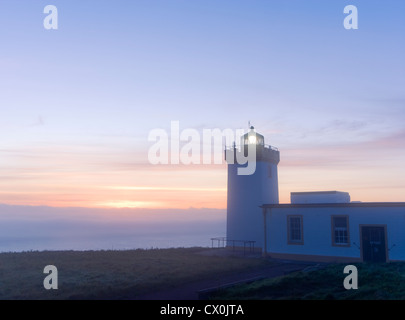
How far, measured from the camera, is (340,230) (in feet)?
75.4

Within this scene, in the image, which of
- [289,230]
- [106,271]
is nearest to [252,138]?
[289,230]

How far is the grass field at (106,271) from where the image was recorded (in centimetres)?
1412

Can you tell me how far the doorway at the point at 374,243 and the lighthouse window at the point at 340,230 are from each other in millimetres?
877

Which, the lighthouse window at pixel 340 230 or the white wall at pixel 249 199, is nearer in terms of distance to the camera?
the lighthouse window at pixel 340 230

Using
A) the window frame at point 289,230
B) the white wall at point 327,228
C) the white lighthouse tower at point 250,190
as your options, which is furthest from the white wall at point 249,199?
the window frame at point 289,230

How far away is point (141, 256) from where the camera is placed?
1007 inches

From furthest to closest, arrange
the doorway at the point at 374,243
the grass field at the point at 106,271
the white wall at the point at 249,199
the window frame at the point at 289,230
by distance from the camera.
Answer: the white wall at the point at 249,199, the window frame at the point at 289,230, the doorway at the point at 374,243, the grass field at the point at 106,271

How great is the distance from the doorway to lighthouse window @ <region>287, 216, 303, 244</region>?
145 inches

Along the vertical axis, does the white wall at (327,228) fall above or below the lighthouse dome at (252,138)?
below

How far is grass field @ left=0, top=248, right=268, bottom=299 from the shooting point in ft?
46.3

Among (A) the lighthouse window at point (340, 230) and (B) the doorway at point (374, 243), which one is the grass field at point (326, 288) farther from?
(A) the lighthouse window at point (340, 230)

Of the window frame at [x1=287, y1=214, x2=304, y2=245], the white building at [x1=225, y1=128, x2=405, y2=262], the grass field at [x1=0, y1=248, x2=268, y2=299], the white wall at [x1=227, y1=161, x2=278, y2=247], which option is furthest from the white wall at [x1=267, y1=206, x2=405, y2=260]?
the white wall at [x1=227, y1=161, x2=278, y2=247]
